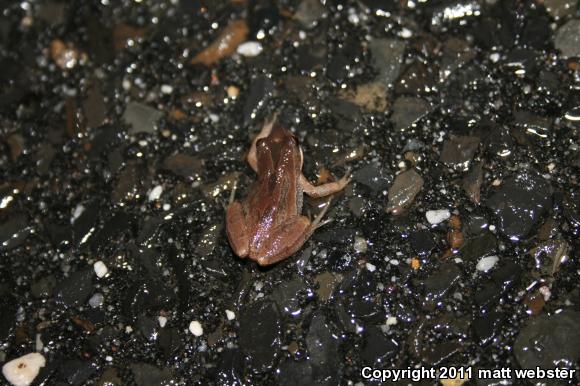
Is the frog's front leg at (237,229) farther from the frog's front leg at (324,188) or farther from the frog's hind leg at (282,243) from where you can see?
the frog's front leg at (324,188)

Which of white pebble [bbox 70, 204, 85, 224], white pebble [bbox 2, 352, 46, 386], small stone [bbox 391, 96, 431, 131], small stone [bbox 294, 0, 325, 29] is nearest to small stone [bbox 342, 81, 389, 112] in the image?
small stone [bbox 391, 96, 431, 131]

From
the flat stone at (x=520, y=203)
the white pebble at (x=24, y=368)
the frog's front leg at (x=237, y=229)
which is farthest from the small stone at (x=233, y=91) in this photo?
the white pebble at (x=24, y=368)

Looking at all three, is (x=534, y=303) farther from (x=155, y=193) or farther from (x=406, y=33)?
(x=155, y=193)

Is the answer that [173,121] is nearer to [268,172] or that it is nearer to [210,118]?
[210,118]

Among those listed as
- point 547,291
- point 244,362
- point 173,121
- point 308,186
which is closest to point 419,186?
point 308,186

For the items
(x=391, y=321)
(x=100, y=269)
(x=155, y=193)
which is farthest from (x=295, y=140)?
(x=100, y=269)

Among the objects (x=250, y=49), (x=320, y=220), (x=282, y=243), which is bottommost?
(x=320, y=220)
